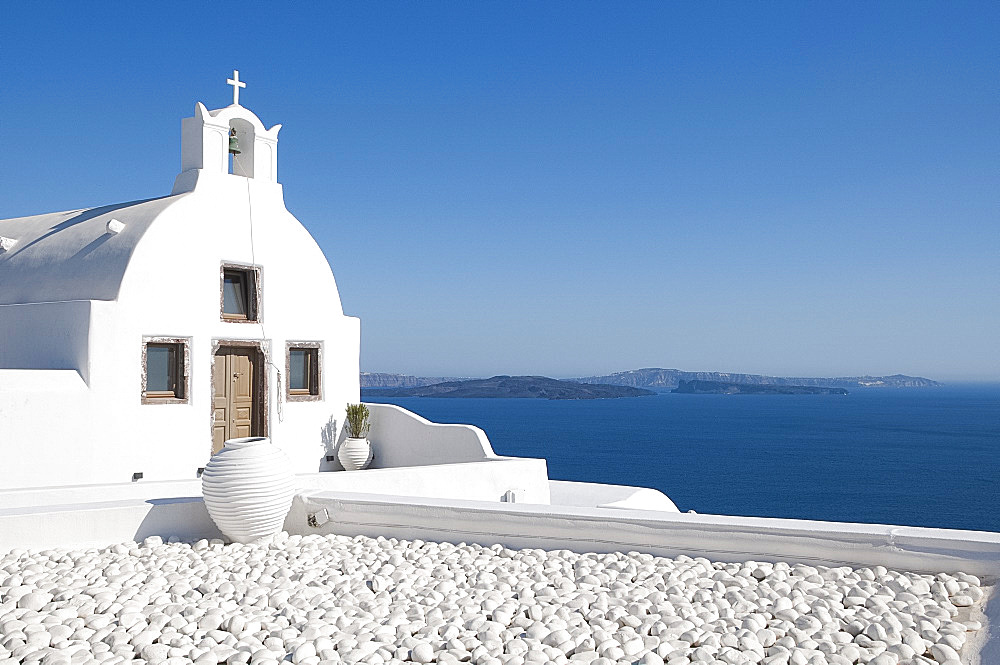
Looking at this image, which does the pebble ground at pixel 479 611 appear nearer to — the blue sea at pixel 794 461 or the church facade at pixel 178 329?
the church facade at pixel 178 329

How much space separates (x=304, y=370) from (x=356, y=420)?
1.07 m

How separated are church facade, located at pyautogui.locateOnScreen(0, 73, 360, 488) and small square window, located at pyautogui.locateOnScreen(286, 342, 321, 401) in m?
0.02

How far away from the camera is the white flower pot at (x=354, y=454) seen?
1227 cm

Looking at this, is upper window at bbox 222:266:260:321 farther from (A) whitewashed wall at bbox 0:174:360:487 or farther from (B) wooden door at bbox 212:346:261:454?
(B) wooden door at bbox 212:346:261:454

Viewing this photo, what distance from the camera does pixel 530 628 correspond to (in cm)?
420

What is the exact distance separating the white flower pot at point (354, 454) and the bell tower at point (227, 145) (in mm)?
4089

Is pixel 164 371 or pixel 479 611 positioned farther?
pixel 164 371

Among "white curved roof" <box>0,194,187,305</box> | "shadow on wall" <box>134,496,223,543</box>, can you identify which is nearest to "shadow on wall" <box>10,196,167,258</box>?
"white curved roof" <box>0,194,187,305</box>

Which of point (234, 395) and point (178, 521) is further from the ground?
point (234, 395)

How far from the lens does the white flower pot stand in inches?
483

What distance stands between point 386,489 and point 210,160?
18.0ft

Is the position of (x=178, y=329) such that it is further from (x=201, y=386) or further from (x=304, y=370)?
(x=304, y=370)

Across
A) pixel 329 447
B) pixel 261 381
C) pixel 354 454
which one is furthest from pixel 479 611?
pixel 329 447

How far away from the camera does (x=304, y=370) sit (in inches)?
→ 485
